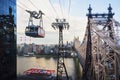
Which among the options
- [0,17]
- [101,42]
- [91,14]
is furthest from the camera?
[91,14]

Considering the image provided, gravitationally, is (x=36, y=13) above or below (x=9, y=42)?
above

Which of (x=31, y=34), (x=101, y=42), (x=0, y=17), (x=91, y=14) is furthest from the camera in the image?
(x=91, y=14)

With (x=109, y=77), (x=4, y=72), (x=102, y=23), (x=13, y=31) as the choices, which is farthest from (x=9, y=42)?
(x=109, y=77)

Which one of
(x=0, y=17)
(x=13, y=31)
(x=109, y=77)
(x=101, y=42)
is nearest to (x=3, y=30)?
(x=0, y=17)

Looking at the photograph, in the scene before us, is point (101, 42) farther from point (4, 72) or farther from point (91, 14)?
point (91, 14)

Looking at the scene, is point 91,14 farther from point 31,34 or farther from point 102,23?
point 31,34

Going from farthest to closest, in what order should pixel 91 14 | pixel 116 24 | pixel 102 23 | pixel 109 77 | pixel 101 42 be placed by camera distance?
pixel 91 14, pixel 102 23, pixel 116 24, pixel 101 42, pixel 109 77

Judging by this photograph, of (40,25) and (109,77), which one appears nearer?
(109,77)

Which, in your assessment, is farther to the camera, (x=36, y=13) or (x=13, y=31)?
(x=13, y=31)

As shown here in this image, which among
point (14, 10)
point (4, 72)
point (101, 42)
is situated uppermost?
point (14, 10)
